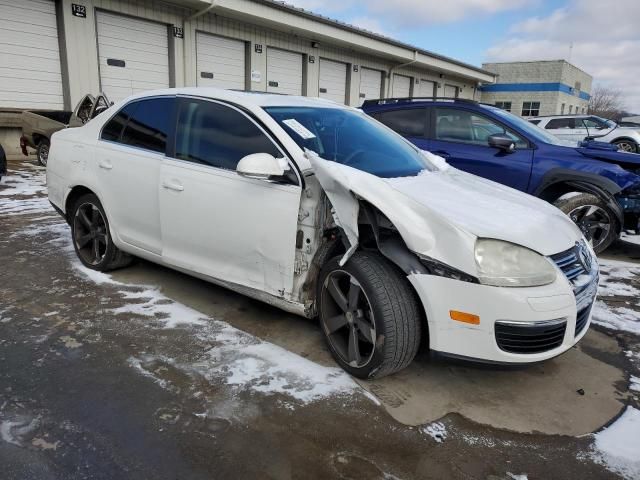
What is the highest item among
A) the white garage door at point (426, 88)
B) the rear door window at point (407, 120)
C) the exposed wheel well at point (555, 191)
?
the white garage door at point (426, 88)

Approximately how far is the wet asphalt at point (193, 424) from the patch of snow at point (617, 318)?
0.25 m

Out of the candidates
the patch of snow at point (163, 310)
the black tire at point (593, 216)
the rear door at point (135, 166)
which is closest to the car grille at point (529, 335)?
the patch of snow at point (163, 310)

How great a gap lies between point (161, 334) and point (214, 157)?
4.10ft

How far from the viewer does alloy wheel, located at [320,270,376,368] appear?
107 inches

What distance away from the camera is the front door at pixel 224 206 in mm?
2973

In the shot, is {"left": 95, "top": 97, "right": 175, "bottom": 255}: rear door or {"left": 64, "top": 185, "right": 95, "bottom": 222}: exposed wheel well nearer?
{"left": 95, "top": 97, "right": 175, "bottom": 255}: rear door

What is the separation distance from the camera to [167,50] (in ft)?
45.1

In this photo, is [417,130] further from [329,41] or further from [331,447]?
[329,41]

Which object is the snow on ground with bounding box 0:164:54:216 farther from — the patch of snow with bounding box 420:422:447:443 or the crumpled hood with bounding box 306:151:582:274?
the patch of snow with bounding box 420:422:447:443

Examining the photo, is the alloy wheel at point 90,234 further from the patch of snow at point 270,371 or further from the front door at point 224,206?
the patch of snow at point 270,371

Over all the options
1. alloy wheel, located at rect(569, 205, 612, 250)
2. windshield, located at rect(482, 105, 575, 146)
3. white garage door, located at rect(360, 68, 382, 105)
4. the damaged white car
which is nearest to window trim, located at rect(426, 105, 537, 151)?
windshield, located at rect(482, 105, 575, 146)

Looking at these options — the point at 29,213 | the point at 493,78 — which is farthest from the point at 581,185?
the point at 493,78

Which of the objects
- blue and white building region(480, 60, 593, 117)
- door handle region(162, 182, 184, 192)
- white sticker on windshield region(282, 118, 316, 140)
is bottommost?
door handle region(162, 182, 184, 192)

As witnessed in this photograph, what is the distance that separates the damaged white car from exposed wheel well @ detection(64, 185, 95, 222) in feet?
0.50
